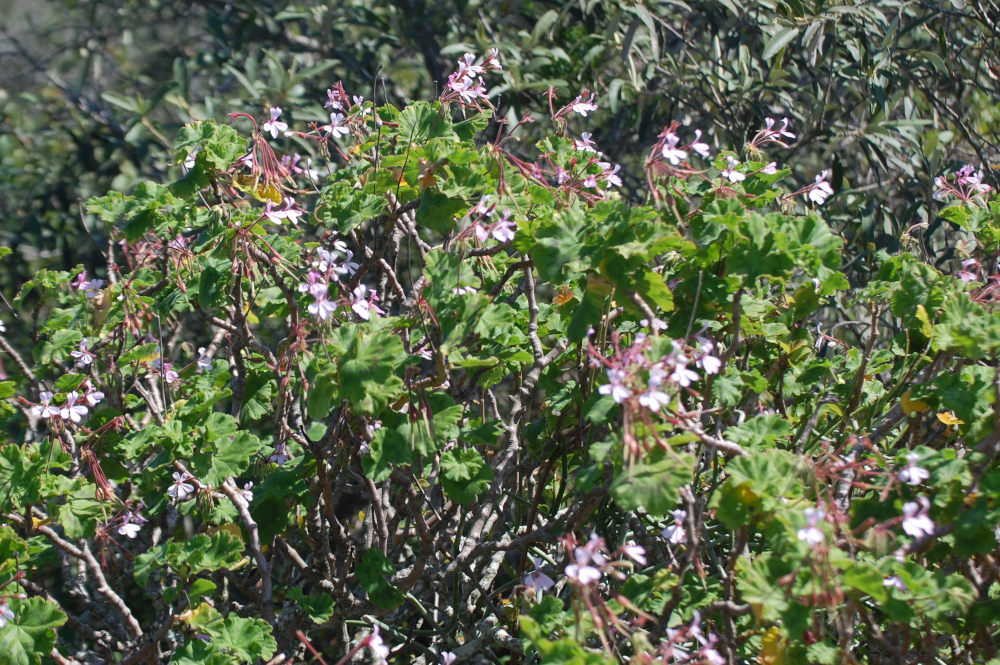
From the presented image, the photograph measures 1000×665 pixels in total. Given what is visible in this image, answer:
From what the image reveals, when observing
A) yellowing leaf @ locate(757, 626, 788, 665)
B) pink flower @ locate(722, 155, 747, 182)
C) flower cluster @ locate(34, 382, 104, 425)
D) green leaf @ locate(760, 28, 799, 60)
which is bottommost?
flower cluster @ locate(34, 382, 104, 425)

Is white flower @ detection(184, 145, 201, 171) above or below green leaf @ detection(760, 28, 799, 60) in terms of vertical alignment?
below

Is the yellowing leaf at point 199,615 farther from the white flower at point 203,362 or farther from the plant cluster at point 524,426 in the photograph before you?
the white flower at point 203,362

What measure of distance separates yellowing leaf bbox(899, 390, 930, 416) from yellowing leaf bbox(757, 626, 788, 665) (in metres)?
0.52

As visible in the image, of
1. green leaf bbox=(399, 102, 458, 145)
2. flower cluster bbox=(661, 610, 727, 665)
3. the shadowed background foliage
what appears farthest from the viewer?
the shadowed background foliage

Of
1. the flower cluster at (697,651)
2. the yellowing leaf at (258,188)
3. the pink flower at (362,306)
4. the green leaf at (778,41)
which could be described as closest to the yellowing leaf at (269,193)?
the yellowing leaf at (258,188)

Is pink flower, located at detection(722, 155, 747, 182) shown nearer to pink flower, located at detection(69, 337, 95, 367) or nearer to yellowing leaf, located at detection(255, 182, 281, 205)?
yellowing leaf, located at detection(255, 182, 281, 205)

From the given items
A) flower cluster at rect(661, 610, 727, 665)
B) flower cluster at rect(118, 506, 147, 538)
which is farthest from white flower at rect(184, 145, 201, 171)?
flower cluster at rect(661, 610, 727, 665)

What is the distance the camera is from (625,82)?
339cm

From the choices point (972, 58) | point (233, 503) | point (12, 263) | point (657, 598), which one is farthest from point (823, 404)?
point (12, 263)

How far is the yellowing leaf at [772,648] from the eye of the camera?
162 cm

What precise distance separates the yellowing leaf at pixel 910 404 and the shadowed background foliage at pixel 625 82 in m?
1.12

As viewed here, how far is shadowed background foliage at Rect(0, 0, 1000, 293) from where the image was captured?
3227 millimetres

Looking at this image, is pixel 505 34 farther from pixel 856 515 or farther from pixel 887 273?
pixel 856 515

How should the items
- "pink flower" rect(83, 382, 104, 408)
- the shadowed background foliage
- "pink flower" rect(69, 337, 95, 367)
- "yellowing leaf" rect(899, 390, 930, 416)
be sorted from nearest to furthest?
"yellowing leaf" rect(899, 390, 930, 416)
"pink flower" rect(83, 382, 104, 408)
"pink flower" rect(69, 337, 95, 367)
the shadowed background foliage
